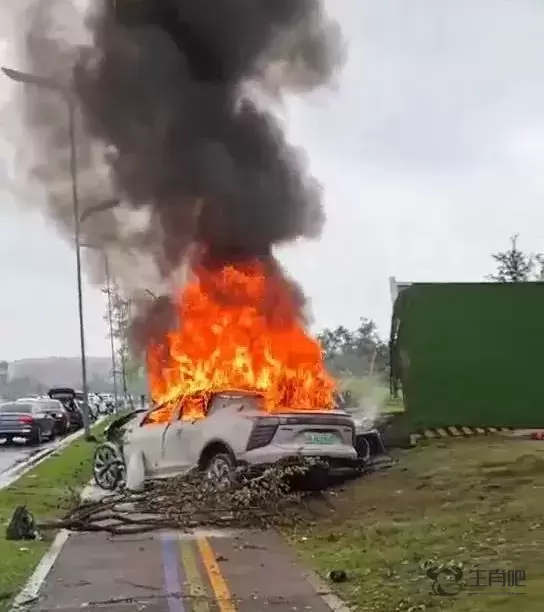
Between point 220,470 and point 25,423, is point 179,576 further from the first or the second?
point 25,423

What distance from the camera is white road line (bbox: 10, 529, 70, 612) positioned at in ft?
22.3

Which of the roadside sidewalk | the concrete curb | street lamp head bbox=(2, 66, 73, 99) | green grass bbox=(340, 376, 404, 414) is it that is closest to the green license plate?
the roadside sidewalk

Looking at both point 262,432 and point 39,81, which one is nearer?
point 262,432

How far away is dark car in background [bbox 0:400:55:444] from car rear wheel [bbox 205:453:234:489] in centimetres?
1885

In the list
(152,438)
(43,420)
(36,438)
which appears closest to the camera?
(152,438)

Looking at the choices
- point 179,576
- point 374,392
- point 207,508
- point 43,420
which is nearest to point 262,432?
point 207,508

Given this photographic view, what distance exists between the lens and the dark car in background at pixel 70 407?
1554 inches

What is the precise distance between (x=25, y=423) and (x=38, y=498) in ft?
52.6

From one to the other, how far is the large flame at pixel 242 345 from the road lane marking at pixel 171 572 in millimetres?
3658

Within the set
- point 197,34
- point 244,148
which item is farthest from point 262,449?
point 197,34

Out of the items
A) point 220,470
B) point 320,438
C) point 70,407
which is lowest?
point 220,470

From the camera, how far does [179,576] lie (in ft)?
24.6

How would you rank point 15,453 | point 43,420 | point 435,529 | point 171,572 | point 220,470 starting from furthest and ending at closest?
point 43,420 → point 15,453 → point 220,470 → point 435,529 → point 171,572
